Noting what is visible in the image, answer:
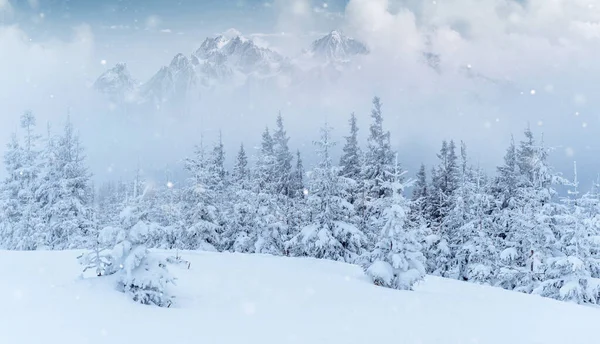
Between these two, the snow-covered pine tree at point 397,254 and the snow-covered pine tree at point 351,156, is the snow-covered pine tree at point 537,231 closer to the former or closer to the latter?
the snow-covered pine tree at point 397,254

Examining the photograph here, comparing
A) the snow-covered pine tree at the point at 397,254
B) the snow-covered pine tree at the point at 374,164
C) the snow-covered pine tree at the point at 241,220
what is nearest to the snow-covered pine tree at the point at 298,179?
the snow-covered pine tree at the point at 241,220

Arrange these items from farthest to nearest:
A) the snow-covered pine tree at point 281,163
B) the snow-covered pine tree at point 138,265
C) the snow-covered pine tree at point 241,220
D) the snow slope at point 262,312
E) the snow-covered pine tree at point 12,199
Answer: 1. the snow-covered pine tree at point 281,163
2. the snow-covered pine tree at point 241,220
3. the snow-covered pine tree at point 12,199
4. the snow-covered pine tree at point 138,265
5. the snow slope at point 262,312

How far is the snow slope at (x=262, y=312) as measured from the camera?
8.34 meters

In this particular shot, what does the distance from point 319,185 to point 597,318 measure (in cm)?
1677

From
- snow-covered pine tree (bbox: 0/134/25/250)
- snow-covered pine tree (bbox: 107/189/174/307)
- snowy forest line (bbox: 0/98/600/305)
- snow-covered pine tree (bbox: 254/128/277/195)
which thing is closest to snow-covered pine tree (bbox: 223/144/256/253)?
snowy forest line (bbox: 0/98/600/305)

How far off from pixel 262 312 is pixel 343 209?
1716 cm

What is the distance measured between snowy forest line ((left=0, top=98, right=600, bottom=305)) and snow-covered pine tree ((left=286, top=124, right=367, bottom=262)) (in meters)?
0.08

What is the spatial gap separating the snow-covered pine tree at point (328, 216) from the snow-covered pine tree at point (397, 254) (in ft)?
33.7

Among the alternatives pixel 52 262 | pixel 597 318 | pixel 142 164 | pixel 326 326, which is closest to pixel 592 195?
pixel 597 318

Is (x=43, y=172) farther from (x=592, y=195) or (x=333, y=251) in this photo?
(x=592, y=195)

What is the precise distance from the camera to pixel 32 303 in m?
8.75

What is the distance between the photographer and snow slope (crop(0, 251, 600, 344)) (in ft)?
27.3

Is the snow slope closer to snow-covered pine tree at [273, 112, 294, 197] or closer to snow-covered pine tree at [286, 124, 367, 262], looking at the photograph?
snow-covered pine tree at [286, 124, 367, 262]

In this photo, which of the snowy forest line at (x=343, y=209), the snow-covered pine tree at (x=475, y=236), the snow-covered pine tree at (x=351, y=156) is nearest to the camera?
the snowy forest line at (x=343, y=209)
